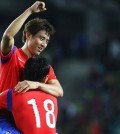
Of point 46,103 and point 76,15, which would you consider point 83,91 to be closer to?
point 76,15

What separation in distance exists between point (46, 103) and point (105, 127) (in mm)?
7415

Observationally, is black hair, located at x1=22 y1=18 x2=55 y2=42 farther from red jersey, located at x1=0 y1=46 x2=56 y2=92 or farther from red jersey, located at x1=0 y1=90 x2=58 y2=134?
red jersey, located at x1=0 y1=90 x2=58 y2=134

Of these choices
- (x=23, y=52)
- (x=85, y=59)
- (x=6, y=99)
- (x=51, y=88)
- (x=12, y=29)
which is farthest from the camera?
(x=85, y=59)

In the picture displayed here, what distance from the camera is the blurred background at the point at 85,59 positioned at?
1439cm

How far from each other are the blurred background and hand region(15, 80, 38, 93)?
697 centimetres

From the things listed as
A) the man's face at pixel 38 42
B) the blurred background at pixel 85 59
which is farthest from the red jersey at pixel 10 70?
the blurred background at pixel 85 59

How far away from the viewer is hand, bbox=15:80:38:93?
6457 mm

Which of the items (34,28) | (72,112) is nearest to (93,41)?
(72,112)

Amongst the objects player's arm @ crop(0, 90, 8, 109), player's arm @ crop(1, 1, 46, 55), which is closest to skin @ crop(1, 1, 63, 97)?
player's arm @ crop(1, 1, 46, 55)

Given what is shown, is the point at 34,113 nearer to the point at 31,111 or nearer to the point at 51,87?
the point at 31,111

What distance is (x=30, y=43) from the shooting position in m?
7.11

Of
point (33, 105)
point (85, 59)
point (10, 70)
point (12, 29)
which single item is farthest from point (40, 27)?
point (85, 59)

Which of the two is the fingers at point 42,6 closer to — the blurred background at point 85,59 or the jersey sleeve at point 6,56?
the jersey sleeve at point 6,56

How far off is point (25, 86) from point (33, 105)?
0.67 feet
